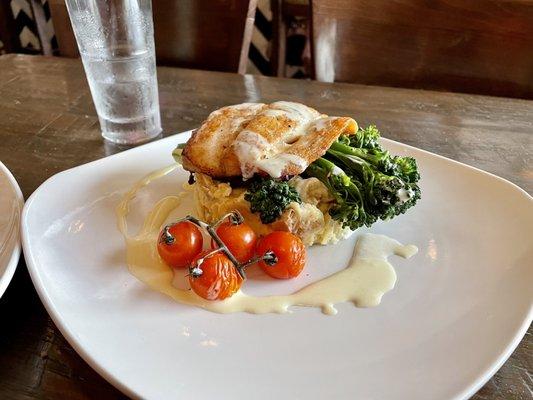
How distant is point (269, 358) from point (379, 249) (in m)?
0.46

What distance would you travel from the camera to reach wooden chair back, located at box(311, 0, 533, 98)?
231cm

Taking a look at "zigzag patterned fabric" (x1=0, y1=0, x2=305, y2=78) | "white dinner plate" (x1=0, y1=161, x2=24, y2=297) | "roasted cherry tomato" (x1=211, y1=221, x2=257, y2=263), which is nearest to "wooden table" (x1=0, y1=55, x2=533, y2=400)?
"white dinner plate" (x1=0, y1=161, x2=24, y2=297)

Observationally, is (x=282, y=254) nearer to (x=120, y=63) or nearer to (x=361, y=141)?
(x=361, y=141)

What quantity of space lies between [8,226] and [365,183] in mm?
904

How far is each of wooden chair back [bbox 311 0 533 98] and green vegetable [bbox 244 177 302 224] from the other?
1.43 metres

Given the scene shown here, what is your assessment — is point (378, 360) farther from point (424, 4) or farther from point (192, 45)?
point (192, 45)

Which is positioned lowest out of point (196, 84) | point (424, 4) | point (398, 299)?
point (196, 84)

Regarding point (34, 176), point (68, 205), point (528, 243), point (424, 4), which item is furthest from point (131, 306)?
point (424, 4)

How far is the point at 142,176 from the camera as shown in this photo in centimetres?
160

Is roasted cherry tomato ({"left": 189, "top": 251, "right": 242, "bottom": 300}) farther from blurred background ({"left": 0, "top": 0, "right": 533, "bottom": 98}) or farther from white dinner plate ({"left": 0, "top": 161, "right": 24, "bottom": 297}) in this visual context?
blurred background ({"left": 0, "top": 0, "right": 533, "bottom": 98})

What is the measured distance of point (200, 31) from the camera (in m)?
2.73

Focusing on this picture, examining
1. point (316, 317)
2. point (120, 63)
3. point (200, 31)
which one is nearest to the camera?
point (316, 317)

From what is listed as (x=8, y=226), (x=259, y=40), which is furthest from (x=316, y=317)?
(x=259, y=40)

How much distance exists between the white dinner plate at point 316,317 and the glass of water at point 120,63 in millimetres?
528
